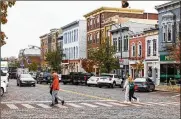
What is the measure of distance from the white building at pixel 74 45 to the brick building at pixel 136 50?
2254cm

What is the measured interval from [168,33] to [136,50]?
8.98m

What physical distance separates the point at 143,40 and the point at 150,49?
6.71 ft

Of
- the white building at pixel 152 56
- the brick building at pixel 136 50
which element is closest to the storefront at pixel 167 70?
the white building at pixel 152 56

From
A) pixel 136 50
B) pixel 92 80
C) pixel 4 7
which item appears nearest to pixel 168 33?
pixel 136 50

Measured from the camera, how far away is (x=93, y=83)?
48594 millimetres

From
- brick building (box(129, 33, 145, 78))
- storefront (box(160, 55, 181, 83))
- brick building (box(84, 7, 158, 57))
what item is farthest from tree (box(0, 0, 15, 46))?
brick building (box(84, 7, 158, 57))

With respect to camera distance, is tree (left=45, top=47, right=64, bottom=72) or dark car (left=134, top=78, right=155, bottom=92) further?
tree (left=45, top=47, right=64, bottom=72)

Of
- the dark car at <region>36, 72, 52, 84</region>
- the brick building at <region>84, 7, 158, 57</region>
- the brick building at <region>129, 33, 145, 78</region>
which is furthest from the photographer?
the brick building at <region>84, 7, 158, 57</region>

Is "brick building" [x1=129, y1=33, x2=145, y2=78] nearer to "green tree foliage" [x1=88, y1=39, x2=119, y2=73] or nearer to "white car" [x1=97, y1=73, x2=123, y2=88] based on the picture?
"green tree foliage" [x1=88, y1=39, x2=119, y2=73]

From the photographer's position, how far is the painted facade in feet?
149

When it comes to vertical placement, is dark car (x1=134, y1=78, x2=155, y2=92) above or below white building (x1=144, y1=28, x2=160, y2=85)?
below

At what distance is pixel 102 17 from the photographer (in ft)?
227

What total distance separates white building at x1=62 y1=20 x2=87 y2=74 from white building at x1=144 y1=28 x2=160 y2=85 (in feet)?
89.7

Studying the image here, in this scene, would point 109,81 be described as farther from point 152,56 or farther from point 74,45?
point 74,45
